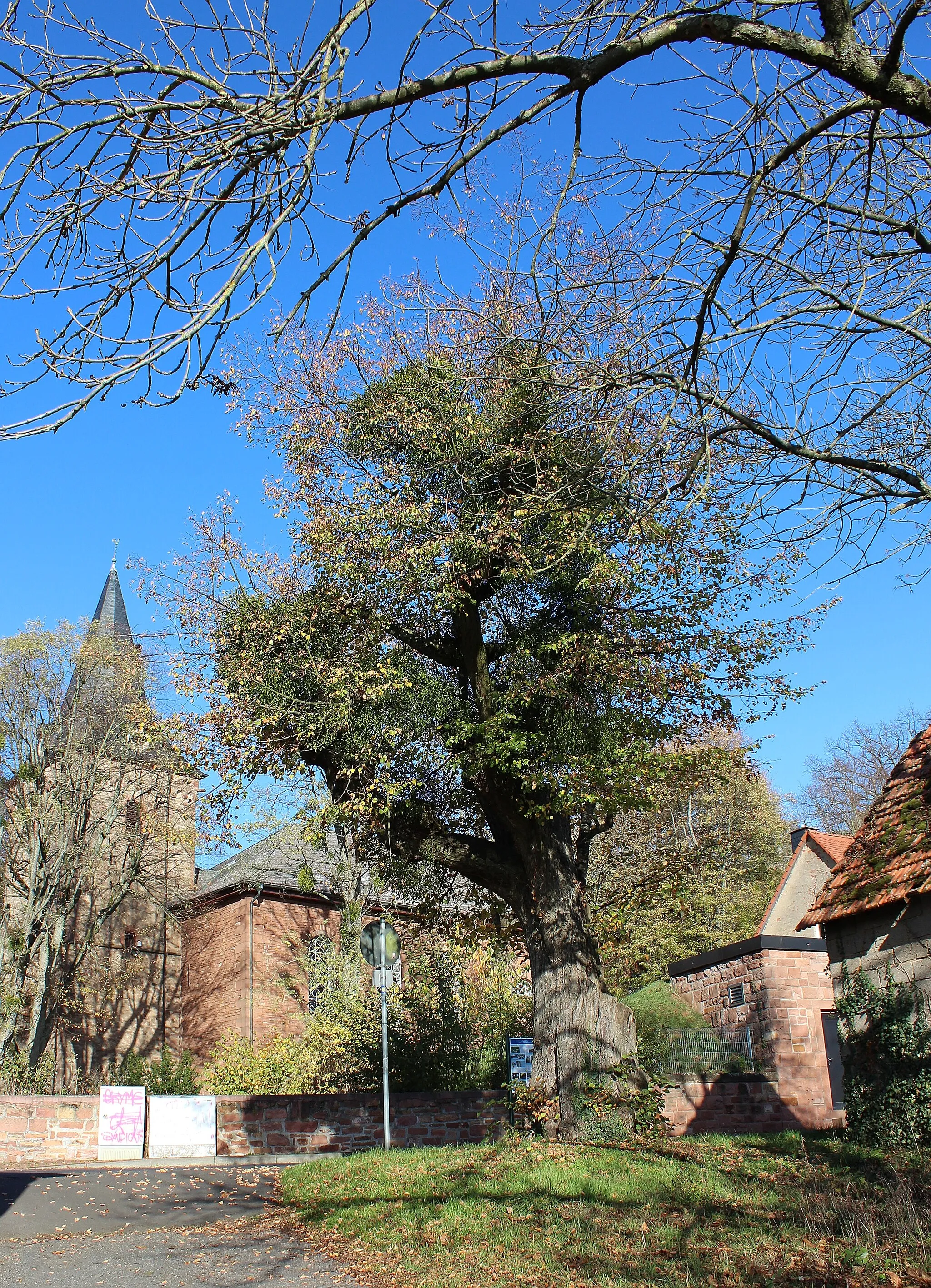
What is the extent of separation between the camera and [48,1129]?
13.8 m

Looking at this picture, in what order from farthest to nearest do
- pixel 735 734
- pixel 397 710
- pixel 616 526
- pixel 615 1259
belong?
1. pixel 735 734
2. pixel 397 710
3. pixel 616 526
4. pixel 615 1259

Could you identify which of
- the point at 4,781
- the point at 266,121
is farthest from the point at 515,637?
the point at 4,781

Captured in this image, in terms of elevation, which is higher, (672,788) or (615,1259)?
(672,788)

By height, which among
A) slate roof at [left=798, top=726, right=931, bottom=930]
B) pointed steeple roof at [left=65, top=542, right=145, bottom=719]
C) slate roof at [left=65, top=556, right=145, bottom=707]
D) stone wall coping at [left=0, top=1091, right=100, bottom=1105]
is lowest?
stone wall coping at [left=0, top=1091, right=100, bottom=1105]

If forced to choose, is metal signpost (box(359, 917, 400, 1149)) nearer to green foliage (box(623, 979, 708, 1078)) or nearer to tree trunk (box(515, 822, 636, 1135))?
tree trunk (box(515, 822, 636, 1135))

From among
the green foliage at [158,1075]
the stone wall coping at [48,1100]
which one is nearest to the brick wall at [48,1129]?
the stone wall coping at [48,1100]

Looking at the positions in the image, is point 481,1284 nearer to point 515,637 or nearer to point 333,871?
point 515,637

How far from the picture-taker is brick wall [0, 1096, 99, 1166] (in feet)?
44.8

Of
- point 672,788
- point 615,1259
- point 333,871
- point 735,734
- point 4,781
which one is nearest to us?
point 615,1259

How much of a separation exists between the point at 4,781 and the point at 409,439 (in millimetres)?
15402

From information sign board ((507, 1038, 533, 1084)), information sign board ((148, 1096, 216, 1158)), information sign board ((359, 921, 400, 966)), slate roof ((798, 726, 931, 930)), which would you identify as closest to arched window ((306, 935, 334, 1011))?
information sign board ((507, 1038, 533, 1084))

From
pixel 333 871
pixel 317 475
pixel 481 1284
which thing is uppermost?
pixel 317 475

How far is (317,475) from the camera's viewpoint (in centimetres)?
1299

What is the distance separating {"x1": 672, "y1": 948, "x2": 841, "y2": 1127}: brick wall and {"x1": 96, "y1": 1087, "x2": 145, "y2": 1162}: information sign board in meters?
9.06
